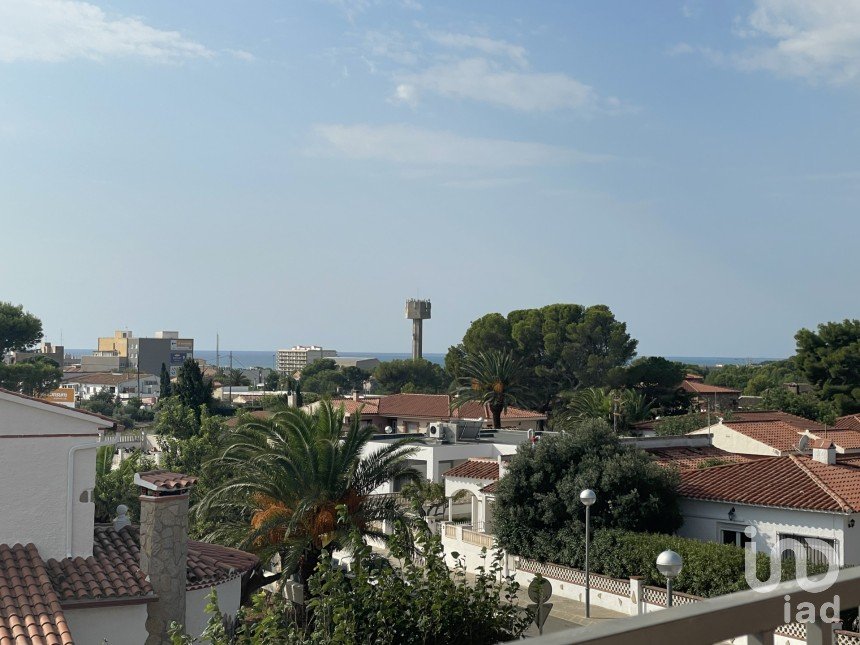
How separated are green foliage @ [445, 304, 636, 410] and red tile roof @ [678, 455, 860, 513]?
40.2 metres

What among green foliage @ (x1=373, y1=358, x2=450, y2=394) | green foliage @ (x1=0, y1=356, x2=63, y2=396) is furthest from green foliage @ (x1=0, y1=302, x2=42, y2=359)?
green foliage @ (x1=373, y1=358, x2=450, y2=394)

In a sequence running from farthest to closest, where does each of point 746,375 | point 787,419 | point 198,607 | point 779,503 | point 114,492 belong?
point 746,375
point 787,419
point 114,492
point 779,503
point 198,607

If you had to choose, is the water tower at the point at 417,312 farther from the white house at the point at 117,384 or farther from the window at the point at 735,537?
the window at the point at 735,537

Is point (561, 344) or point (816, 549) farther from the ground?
point (561, 344)

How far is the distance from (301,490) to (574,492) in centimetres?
830

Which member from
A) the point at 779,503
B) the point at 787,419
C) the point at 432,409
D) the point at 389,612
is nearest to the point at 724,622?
the point at 389,612

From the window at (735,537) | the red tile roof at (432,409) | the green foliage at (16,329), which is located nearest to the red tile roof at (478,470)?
the window at (735,537)

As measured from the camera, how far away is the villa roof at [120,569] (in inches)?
533

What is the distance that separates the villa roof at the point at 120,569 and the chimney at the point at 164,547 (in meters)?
0.26

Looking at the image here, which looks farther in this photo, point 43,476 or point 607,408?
point 607,408

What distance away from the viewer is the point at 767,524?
22484mm

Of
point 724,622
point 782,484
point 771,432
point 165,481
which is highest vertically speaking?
point 724,622

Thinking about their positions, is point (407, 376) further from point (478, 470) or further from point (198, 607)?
point (198, 607)

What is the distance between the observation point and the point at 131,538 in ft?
51.3
